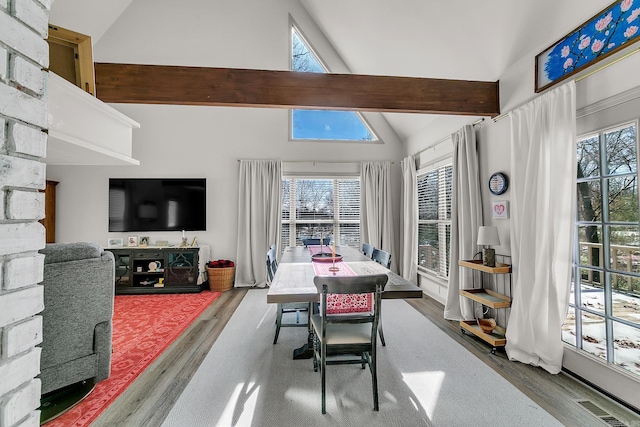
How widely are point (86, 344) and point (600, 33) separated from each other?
161 inches

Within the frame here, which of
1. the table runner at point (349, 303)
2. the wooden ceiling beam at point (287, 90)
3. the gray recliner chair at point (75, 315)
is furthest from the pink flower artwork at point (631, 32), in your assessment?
the gray recliner chair at point (75, 315)

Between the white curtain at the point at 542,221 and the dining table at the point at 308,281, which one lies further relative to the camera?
the white curtain at the point at 542,221

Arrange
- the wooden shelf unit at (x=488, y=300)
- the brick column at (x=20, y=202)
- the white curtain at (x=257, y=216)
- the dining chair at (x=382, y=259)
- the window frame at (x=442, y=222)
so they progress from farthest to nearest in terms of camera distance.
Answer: the white curtain at (x=257, y=216)
the window frame at (x=442, y=222)
the dining chair at (x=382, y=259)
the wooden shelf unit at (x=488, y=300)
the brick column at (x=20, y=202)

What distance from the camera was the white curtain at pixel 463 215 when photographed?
3088 mm

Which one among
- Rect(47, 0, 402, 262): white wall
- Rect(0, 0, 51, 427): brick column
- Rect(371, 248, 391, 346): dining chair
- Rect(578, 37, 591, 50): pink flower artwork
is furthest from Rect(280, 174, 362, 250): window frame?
Rect(0, 0, 51, 427): brick column

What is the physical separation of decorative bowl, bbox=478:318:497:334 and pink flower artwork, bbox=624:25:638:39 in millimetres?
2332

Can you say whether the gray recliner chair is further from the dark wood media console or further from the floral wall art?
the floral wall art

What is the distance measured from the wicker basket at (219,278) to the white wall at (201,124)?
44 centimetres

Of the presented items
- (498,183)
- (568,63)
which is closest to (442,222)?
(498,183)

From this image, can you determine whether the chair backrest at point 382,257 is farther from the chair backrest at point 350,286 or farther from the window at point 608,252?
the window at point 608,252

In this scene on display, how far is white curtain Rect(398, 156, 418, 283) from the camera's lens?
15.1ft

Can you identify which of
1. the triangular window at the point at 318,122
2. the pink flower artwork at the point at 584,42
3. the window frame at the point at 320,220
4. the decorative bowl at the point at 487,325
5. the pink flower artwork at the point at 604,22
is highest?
the triangular window at the point at 318,122

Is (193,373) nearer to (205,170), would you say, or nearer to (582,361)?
(582,361)

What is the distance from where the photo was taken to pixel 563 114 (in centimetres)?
210
